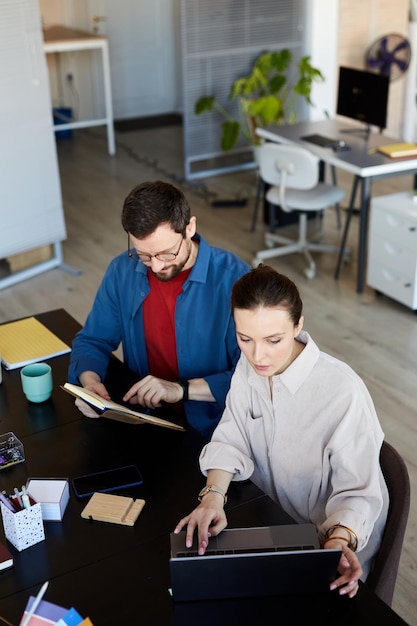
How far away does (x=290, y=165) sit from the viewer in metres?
4.68

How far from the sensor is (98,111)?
8719mm

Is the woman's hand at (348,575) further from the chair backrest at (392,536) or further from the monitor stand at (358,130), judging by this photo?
the monitor stand at (358,130)

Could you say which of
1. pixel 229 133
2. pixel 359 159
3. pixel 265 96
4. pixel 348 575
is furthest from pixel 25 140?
pixel 348 575

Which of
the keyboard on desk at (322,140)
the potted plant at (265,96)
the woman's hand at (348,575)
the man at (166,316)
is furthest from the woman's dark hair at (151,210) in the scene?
the potted plant at (265,96)

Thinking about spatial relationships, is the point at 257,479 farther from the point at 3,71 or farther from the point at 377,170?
the point at 3,71

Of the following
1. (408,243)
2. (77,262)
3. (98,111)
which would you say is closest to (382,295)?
(408,243)

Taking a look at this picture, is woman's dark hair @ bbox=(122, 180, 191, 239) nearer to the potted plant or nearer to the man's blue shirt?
the man's blue shirt

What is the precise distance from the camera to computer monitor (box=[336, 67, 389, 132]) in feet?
16.5

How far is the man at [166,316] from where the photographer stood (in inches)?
83.4

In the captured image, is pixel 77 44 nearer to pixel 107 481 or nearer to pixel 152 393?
pixel 152 393

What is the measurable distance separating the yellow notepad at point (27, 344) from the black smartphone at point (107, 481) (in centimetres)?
64

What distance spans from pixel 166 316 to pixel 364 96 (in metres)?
3.32

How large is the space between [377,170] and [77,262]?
203 centimetres

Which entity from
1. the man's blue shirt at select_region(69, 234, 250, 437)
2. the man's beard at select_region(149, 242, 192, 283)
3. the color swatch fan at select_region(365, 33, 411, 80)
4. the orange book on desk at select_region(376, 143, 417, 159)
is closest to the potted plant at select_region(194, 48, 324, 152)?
the color swatch fan at select_region(365, 33, 411, 80)
